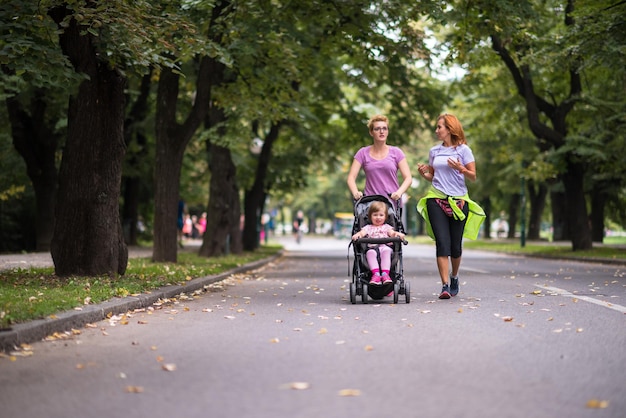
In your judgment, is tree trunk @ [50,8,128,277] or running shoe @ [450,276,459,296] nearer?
running shoe @ [450,276,459,296]

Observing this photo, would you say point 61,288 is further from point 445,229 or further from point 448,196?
point 448,196

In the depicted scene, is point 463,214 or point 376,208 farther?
point 463,214

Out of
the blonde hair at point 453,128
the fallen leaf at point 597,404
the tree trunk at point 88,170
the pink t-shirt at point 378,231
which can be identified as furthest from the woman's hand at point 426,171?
the fallen leaf at point 597,404

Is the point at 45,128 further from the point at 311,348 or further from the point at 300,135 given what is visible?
the point at 311,348

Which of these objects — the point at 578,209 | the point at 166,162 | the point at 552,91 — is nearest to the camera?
the point at 166,162

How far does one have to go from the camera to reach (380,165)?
10.8 metres

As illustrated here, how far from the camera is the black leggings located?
11172 mm

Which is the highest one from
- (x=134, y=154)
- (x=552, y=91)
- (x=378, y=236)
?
(x=552, y=91)

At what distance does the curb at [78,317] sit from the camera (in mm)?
7134

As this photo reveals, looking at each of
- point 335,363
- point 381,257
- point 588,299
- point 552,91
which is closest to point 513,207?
point 552,91

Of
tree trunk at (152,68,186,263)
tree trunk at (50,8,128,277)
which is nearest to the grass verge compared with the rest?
tree trunk at (50,8,128,277)

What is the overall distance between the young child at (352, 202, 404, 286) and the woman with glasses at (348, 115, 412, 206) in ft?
0.87

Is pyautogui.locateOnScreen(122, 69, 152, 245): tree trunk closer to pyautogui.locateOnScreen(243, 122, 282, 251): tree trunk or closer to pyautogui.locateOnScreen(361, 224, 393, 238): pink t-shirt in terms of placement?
pyautogui.locateOnScreen(243, 122, 282, 251): tree trunk

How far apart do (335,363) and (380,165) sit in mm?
4748
